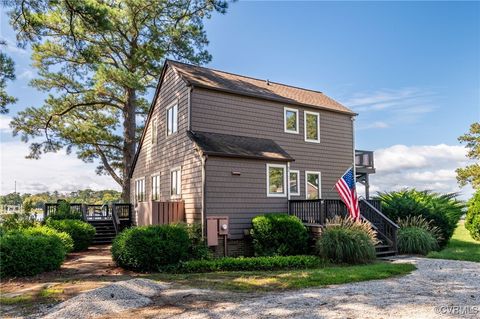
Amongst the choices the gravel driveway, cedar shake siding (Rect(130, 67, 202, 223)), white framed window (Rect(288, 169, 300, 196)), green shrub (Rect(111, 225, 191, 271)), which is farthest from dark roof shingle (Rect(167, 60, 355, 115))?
the gravel driveway

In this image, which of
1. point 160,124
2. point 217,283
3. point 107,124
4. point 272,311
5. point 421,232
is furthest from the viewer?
point 107,124

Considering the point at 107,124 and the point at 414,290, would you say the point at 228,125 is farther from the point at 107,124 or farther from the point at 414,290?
the point at 107,124

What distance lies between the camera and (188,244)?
34.0 feet

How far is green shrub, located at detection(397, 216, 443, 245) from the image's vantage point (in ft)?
42.3

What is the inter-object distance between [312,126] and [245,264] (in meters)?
8.33

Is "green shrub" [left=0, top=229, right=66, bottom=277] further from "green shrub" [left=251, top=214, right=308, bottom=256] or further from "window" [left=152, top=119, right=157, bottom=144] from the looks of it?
"window" [left=152, top=119, right=157, bottom=144]

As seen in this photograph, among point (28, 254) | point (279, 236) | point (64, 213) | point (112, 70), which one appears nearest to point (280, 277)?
point (279, 236)

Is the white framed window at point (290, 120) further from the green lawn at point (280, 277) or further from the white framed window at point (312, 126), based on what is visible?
the green lawn at point (280, 277)

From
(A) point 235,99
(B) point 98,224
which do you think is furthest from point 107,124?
(A) point 235,99

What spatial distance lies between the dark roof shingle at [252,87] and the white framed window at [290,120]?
409 millimetres

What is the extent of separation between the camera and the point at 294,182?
15094mm

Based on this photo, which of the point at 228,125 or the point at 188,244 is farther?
the point at 228,125

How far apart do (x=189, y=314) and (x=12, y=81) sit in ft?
46.5

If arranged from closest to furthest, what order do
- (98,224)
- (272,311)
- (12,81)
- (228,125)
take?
(272,311) → (228,125) → (12,81) → (98,224)
